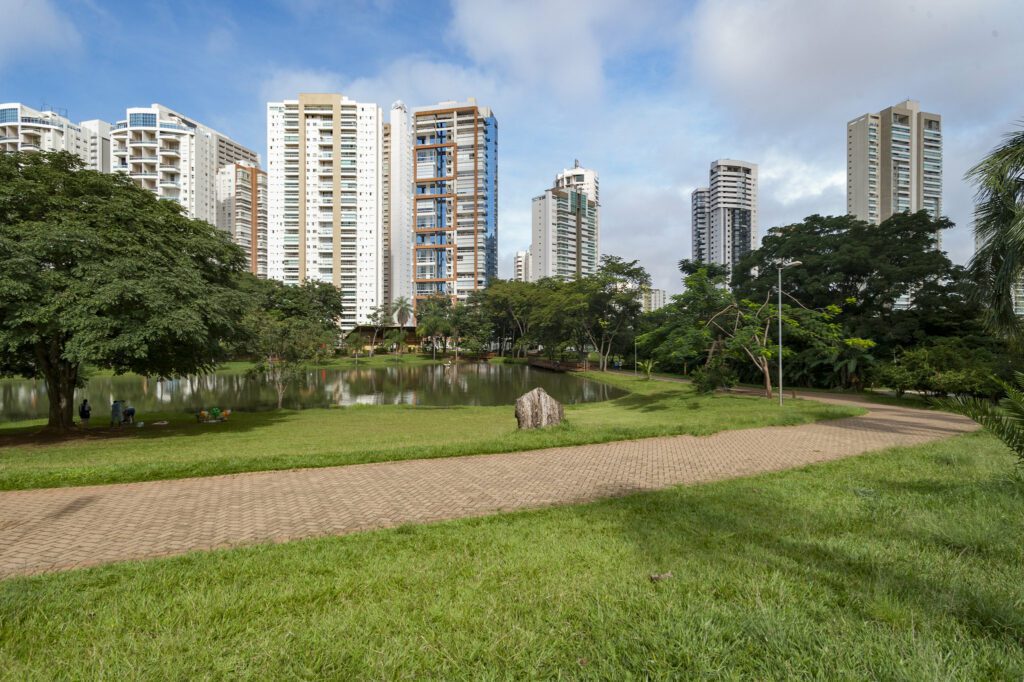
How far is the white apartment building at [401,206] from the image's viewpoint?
9449cm

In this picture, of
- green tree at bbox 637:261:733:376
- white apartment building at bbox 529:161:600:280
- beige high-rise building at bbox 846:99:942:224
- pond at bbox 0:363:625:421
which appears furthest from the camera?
white apartment building at bbox 529:161:600:280

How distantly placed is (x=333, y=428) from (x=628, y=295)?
125 ft

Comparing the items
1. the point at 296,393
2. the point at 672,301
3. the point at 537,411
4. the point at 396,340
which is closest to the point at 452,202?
the point at 396,340

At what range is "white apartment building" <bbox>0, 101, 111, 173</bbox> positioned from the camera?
82.9m

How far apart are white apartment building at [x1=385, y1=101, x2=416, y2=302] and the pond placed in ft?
168

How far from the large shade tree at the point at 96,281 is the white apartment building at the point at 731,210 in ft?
390

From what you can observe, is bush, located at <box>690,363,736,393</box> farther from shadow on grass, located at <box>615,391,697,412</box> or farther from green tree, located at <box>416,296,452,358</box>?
green tree, located at <box>416,296,452,358</box>

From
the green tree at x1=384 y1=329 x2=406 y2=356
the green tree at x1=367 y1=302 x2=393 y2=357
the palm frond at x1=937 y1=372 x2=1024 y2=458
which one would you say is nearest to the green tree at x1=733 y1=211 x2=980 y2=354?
the palm frond at x1=937 y1=372 x2=1024 y2=458

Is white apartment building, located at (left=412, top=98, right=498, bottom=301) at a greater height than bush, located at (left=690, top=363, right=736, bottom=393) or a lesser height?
greater

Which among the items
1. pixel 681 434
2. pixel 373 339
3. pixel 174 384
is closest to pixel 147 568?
pixel 681 434

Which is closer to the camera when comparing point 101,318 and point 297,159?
point 101,318

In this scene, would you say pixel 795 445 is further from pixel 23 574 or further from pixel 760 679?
pixel 23 574

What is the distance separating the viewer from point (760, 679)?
2.52 meters

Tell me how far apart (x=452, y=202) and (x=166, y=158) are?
168 feet
